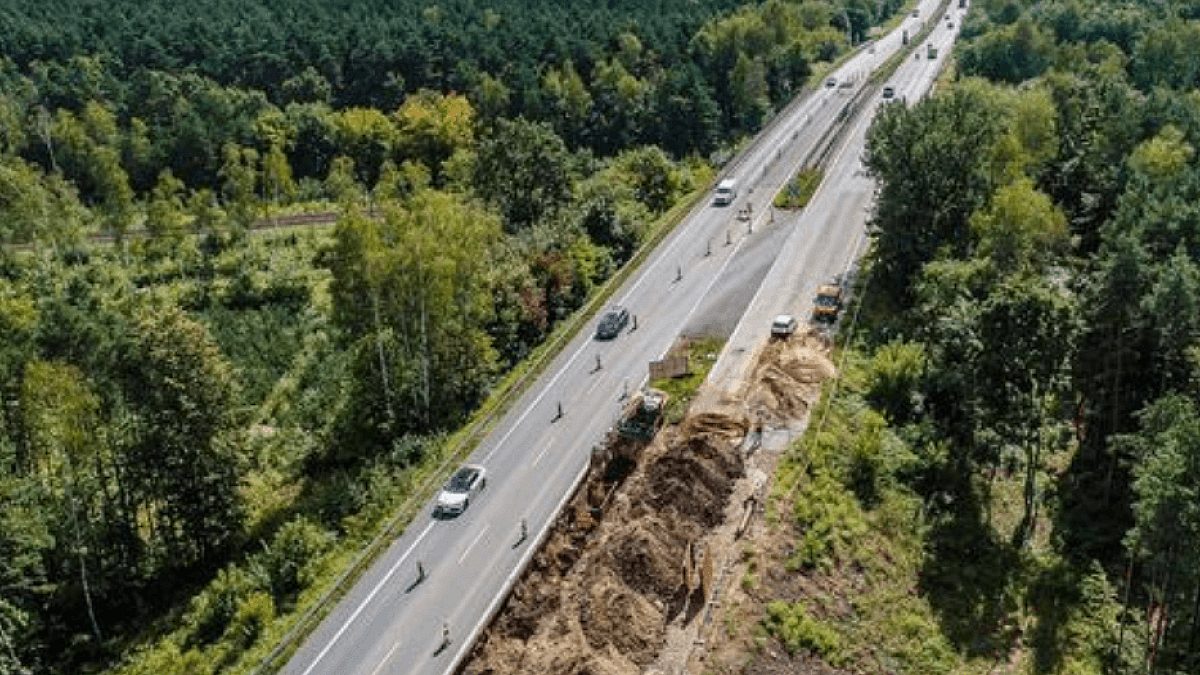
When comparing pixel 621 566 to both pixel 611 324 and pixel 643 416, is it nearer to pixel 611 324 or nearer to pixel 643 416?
pixel 643 416

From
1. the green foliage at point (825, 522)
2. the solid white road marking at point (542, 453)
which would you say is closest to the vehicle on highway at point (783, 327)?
the green foliage at point (825, 522)

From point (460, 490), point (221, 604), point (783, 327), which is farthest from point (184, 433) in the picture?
point (783, 327)

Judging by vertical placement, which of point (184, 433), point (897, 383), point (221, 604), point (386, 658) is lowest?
point (221, 604)

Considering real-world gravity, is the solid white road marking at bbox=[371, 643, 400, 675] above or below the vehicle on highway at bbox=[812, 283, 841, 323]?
below

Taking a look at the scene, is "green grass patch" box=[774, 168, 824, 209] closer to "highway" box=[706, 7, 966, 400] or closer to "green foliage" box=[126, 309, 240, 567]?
"highway" box=[706, 7, 966, 400]

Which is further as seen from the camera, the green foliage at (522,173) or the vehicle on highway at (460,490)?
the green foliage at (522,173)

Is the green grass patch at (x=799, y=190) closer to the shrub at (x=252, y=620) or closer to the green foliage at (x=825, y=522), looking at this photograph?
the green foliage at (x=825, y=522)

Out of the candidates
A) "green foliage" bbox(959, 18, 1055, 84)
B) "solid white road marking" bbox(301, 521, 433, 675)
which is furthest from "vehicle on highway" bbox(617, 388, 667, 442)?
"green foliage" bbox(959, 18, 1055, 84)
